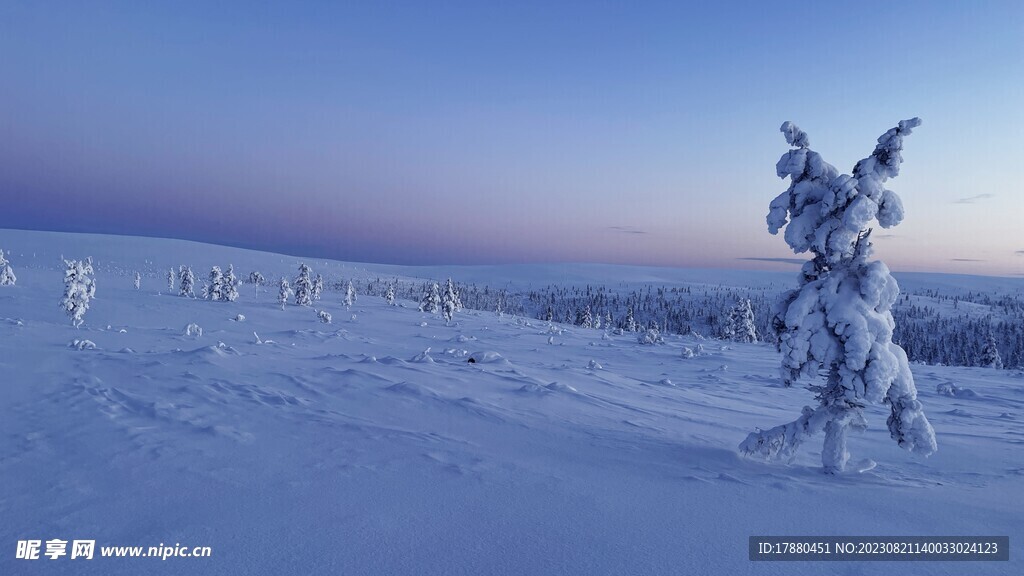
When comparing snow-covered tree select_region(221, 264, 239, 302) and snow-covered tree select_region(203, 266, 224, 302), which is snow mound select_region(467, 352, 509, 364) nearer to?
snow-covered tree select_region(221, 264, 239, 302)

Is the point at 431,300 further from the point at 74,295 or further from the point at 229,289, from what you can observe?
the point at 74,295

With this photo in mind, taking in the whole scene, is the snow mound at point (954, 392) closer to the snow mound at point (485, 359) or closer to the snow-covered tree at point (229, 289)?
the snow mound at point (485, 359)

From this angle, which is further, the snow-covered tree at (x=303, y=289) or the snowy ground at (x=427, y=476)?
the snow-covered tree at (x=303, y=289)

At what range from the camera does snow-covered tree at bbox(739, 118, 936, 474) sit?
7340 millimetres

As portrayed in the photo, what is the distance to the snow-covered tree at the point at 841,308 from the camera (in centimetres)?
734

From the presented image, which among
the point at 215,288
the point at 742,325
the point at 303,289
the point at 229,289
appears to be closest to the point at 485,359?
the point at 303,289

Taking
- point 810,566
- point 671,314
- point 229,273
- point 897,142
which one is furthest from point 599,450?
point 671,314

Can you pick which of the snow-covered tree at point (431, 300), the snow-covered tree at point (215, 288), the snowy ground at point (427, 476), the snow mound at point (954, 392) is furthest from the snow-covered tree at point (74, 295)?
the snow mound at point (954, 392)

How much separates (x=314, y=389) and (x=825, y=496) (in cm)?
1098

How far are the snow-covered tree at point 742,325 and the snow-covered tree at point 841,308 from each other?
66437 mm

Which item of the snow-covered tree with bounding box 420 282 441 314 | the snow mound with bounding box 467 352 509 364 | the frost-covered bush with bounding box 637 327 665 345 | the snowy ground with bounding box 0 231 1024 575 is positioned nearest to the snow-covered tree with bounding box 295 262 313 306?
the snow-covered tree with bounding box 420 282 441 314

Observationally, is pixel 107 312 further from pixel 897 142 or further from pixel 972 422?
pixel 972 422

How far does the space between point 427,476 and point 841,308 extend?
22.7 feet

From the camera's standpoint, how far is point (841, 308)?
746 centimetres
